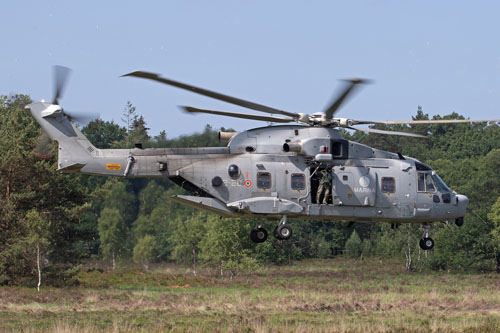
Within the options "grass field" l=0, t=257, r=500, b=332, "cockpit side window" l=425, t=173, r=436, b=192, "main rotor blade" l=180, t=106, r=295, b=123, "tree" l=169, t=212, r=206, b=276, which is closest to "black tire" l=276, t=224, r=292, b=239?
"main rotor blade" l=180, t=106, r=295, b=123

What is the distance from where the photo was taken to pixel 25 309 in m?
34.3

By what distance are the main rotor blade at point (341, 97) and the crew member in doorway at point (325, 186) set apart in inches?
74.6

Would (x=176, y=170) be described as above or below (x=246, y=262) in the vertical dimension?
above

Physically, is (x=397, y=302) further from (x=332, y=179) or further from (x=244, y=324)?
(x=332, y=179)

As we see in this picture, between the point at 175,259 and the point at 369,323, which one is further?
the point at 175,259

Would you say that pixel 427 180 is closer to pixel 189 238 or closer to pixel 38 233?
pixel 38 233

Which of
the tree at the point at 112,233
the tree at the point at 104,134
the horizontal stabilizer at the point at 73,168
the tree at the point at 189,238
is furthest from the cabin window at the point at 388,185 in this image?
the tree at the point at 104,134

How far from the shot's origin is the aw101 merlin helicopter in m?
25.4

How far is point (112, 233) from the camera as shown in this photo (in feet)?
239

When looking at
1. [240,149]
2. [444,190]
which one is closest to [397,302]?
[444,190]

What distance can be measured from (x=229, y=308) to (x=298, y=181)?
12247mm

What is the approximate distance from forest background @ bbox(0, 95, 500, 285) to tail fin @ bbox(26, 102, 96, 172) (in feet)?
48.0

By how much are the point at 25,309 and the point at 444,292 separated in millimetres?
29178

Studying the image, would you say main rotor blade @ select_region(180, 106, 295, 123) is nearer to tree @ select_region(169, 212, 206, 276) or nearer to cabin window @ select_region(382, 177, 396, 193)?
cabin window @ select_region(382, 177, 396, 193)
